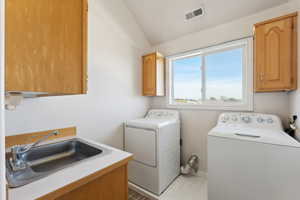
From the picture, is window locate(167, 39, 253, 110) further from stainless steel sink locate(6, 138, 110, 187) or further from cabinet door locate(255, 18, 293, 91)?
stainless steel sink locate(6, 138, 110, 187)

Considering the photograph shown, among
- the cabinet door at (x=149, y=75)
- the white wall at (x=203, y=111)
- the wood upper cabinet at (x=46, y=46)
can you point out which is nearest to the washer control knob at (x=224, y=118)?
the white wall at (x=203, y=111)

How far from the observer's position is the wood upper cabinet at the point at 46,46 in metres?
0.62

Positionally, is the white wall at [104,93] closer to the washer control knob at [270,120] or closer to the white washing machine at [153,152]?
the white washing machine at [153,152]

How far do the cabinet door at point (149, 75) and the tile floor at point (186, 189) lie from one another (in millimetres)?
1504

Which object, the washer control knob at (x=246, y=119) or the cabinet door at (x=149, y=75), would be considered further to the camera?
the cabinet door at (x=149, y=75)

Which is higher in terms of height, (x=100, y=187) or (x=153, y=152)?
(x=100, y=187)

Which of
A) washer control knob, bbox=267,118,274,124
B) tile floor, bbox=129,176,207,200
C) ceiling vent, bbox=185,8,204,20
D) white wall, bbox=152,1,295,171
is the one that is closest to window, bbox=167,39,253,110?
white wall, bbox=152,1,295,171

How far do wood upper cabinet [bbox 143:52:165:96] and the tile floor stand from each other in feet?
4.89

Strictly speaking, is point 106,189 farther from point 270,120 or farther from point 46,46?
point 270,120

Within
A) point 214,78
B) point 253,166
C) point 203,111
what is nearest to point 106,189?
point 253,166

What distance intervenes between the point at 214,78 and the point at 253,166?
54.6 inches

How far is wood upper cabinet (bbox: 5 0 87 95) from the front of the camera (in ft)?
2.04

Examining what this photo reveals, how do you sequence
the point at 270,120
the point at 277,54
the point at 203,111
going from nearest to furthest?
the point at 277,54 < the point at 270,120 < the point at 203,111

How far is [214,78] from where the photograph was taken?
85.3 inches
